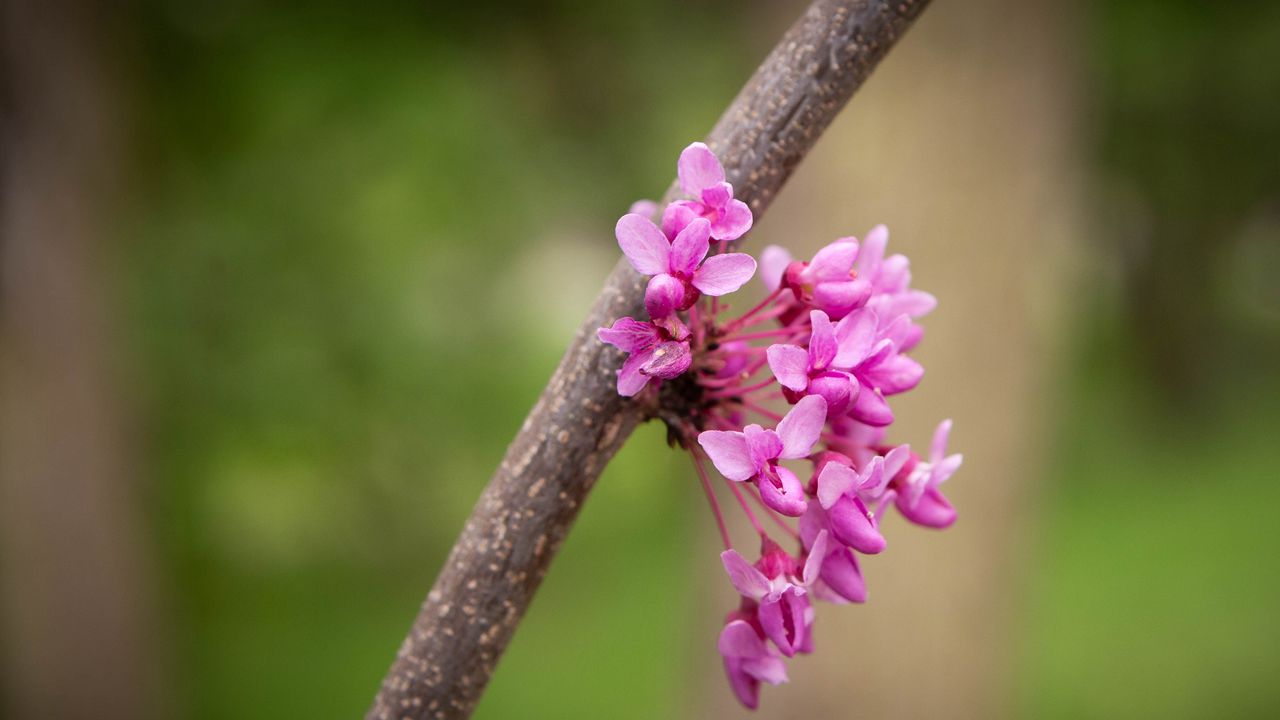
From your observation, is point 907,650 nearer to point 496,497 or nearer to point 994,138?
point 994,138

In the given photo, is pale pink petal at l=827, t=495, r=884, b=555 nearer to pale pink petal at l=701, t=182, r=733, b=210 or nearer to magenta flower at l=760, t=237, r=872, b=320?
magenta flower at l=760, t=237, r=872, b=320

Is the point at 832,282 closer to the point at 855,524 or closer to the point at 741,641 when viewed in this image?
the point at 855,524

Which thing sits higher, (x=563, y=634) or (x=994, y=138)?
(x=994, y=138)

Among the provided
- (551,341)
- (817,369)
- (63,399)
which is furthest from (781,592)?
(551,341)

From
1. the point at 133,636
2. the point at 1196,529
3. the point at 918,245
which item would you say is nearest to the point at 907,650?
the point at 918,245

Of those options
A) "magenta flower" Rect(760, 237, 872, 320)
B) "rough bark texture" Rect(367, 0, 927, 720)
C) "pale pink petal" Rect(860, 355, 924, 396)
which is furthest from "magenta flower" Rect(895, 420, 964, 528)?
"rough bark texture" Rect(367, 0, 927, 720)

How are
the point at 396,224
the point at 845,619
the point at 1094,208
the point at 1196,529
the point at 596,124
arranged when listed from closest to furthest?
the point at 845,619 < the point at 396,224 < the point at 596,124 < the point at 1196,529 < the point at 1094,208

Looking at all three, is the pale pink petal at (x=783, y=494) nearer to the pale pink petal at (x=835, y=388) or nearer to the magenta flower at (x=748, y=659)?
the pale pink petal at (x=835, y=388)
